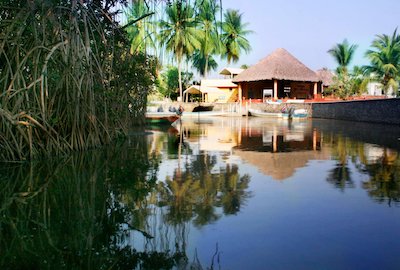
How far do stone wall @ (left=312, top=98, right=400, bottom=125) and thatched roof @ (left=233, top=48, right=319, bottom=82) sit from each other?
8.21m

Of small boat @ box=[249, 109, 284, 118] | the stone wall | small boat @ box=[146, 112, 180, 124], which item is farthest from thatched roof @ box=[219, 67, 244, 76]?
small boat @ box=[146, 112, 180, 124]

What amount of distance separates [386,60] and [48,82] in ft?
142

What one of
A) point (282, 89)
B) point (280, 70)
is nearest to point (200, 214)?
point (280, 70)

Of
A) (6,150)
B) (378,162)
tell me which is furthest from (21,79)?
(378,162)

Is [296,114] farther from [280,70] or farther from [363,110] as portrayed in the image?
[280,70]

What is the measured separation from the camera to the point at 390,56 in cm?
4594

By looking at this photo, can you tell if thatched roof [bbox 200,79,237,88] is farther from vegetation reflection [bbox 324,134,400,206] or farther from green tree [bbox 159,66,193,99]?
vegetation reflection [bbox 324,134,400,206]

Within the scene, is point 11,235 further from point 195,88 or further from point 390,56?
point 195,88

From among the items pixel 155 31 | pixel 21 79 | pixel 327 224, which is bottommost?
pixel 327 224

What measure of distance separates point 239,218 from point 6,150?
19.9 feet

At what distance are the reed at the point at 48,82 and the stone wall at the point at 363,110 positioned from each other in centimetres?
1682

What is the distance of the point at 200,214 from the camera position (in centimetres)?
533

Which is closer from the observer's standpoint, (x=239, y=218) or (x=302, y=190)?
(x=239, y=218)

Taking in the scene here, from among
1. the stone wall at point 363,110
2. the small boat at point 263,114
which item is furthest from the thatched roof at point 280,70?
the stone wall at point 363,110
